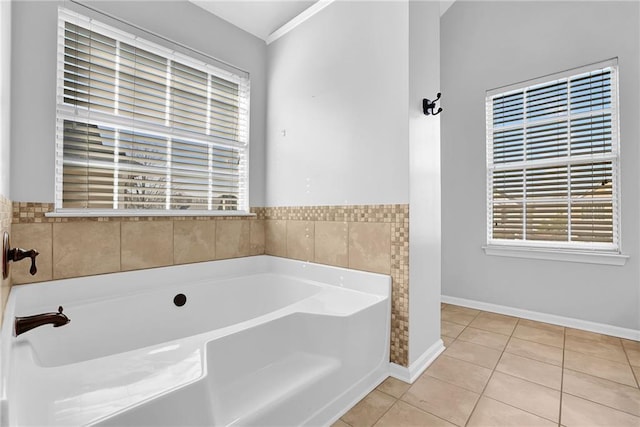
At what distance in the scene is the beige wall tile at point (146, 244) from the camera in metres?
1.91

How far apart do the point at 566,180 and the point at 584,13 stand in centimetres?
140

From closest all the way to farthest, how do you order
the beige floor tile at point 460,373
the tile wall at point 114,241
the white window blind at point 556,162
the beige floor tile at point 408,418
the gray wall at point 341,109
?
the beige floor tile at point 408,418
the tile wall at point 114,241
the beige floor tile at point 460,373
the gray wall at point 341,109
the white window blind at point 556,162

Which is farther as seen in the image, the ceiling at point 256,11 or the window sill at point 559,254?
the window sill at point 559,254

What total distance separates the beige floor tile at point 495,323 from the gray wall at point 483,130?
0.20 m

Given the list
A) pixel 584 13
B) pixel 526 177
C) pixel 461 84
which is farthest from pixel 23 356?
pixel 584 13

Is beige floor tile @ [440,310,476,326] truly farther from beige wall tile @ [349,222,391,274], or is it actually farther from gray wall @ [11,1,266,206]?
gray wall @ [11,1,266,206]

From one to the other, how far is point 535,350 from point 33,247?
321 centimetres

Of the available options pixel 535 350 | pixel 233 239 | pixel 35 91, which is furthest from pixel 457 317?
pixel 35 91

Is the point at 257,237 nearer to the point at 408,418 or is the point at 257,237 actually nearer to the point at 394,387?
the point at 394,387

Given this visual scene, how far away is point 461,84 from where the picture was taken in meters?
3.21

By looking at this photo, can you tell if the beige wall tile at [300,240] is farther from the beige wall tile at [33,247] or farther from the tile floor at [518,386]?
the beige wall tile at [33,247]

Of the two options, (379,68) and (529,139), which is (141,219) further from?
(529,139)

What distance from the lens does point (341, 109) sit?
2.08 meters

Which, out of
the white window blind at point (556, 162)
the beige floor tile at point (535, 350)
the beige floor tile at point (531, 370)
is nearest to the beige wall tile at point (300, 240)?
the beige floor tile at point (531, 370)
